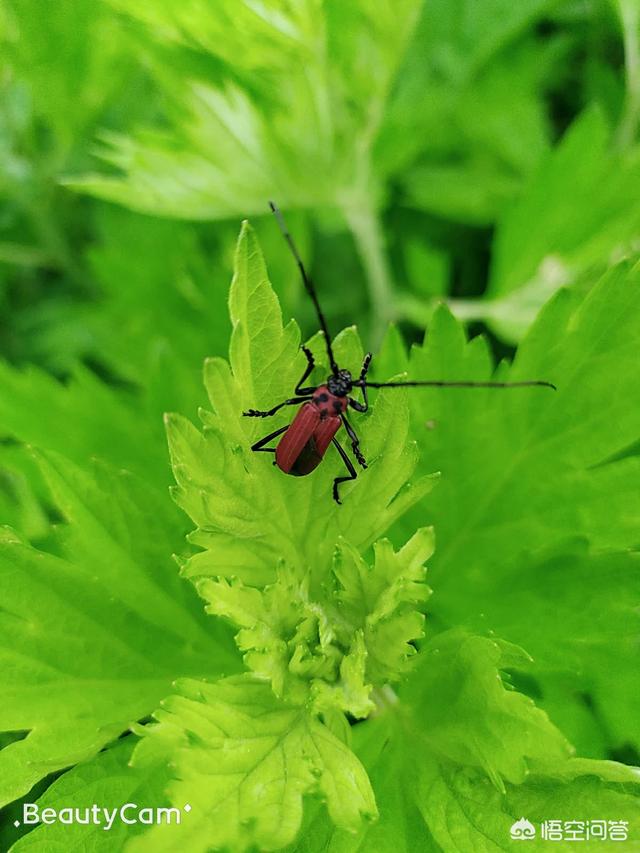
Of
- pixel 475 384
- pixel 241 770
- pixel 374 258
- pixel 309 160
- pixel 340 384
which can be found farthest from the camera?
pixel 374 258

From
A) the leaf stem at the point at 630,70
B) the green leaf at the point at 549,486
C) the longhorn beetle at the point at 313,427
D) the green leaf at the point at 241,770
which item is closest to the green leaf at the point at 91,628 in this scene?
the green leaf at the point at 241,770

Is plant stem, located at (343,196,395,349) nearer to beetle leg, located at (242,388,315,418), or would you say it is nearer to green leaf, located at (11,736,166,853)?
beetle leg, located at (242,388,315,418)

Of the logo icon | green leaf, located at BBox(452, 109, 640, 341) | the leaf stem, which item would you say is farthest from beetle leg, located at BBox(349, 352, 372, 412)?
the leaf stem

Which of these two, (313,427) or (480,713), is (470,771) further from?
(313,427)

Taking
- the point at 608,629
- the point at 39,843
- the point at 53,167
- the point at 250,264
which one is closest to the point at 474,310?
the point at 608,629

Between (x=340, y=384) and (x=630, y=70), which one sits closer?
(x=340, y=384)

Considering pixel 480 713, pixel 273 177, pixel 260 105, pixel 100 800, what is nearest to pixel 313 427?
pixel 480 713

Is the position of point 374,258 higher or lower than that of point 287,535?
higher
